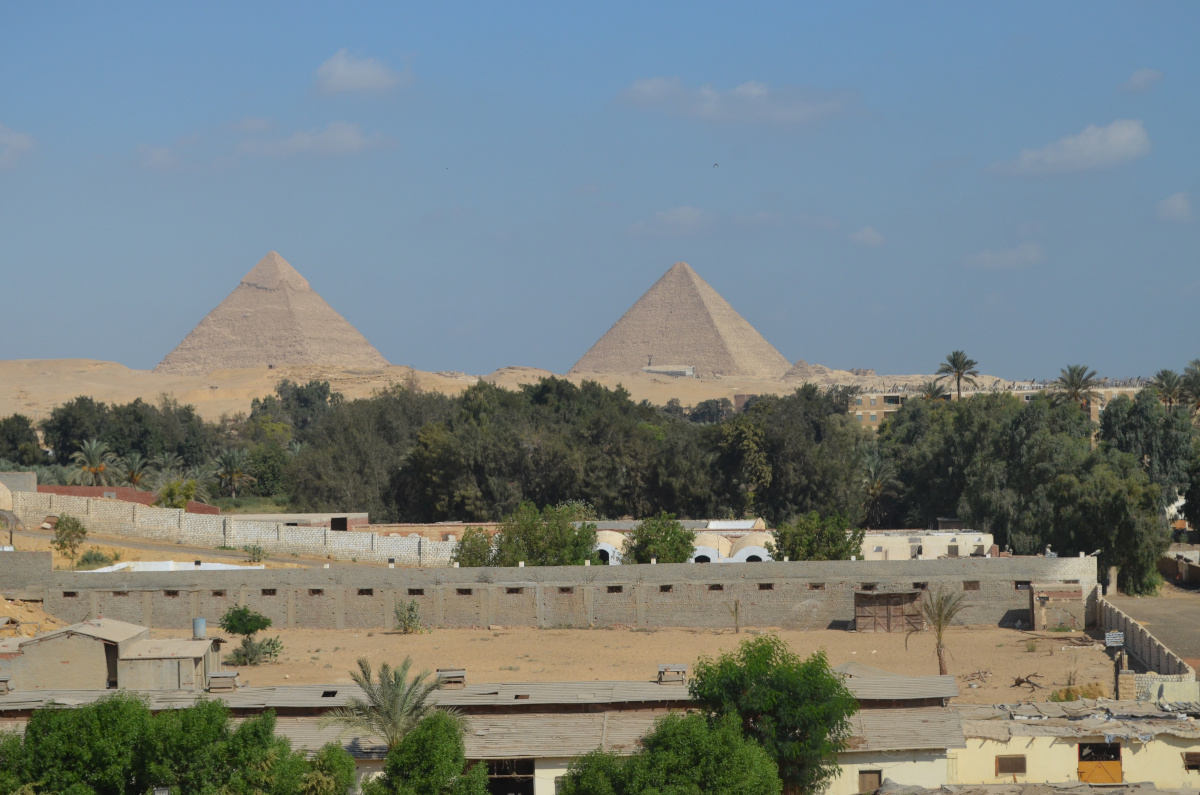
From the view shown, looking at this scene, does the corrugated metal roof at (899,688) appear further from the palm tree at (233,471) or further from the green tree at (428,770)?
the palm tree at (233,471)

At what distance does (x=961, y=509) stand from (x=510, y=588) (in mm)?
22303

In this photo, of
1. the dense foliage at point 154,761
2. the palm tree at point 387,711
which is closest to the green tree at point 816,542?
the palm tree at point 387,711

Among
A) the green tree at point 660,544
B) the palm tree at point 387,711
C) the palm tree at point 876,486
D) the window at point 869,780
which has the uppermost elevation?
the palm tree at point 876,486

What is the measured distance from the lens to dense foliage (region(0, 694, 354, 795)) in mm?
16125

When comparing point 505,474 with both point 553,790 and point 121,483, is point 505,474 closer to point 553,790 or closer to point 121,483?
point 121,483

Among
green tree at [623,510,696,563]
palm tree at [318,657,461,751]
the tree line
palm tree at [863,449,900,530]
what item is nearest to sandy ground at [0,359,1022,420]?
the tree line

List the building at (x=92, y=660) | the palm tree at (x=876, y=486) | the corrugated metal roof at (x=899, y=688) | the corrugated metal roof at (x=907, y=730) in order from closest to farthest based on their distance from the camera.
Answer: the corrugated metal roof at (x=907, y=730) < the corrugated metal roof at (x=899, y=688) < the building at (x=92, y=660) < the palm tree at (x=876, y=486)

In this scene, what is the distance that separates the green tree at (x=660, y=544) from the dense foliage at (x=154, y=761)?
68.3ft

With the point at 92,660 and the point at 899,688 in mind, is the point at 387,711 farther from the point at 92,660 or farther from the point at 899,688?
the point at 92,660

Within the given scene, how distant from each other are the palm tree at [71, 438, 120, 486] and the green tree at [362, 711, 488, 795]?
134 feet

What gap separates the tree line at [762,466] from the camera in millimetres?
46875

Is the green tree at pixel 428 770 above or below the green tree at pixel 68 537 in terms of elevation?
below

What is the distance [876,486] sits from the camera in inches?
2279

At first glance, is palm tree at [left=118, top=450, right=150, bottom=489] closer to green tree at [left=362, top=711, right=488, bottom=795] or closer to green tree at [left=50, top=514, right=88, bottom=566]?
green tree at [left=50, top=514, right=88, bottom=566]
